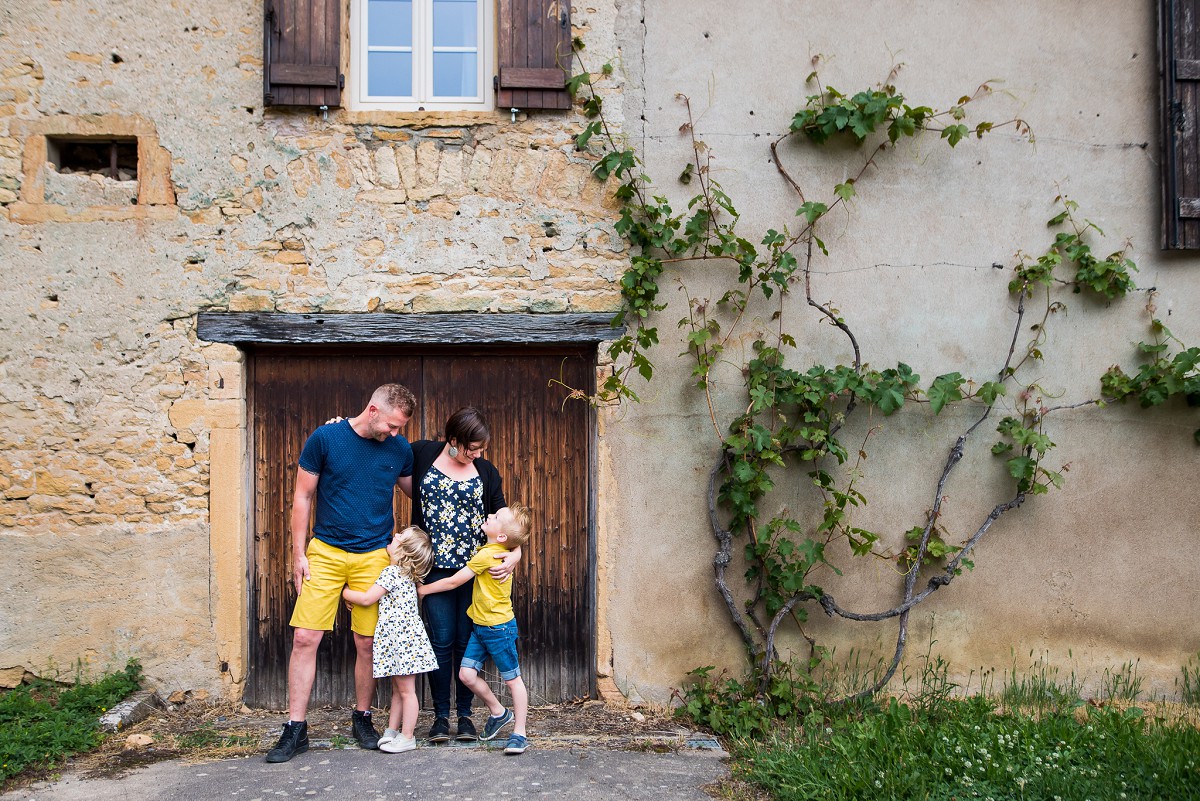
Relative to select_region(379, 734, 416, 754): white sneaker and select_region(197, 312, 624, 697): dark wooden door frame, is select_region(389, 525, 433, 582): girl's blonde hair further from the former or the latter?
select_region(197, 312, 624, 697): dark wooden door frame

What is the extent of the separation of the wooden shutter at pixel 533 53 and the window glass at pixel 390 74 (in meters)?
0.53

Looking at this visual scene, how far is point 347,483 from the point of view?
4.00m

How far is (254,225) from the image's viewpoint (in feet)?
15.4

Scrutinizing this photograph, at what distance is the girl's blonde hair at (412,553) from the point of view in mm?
4039

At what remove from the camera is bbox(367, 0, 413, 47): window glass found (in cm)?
488

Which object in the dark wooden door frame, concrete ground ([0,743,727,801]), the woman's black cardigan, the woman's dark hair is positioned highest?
the dark wooden door frame

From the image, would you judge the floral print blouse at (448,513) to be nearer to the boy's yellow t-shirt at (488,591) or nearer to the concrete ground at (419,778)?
the boy's yellow t-shirt at (488,591)

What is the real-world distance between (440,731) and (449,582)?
0.75 metres

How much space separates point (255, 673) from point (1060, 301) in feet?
16.1

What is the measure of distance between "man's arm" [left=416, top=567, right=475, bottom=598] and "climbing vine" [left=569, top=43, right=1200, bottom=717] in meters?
1.22

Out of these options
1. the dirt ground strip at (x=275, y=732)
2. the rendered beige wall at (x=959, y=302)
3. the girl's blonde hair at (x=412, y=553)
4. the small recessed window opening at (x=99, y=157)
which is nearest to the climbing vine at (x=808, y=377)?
the rendered beige wall at (x=959, y=302)

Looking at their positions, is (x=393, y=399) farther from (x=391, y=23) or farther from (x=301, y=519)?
(x=391, y=23)

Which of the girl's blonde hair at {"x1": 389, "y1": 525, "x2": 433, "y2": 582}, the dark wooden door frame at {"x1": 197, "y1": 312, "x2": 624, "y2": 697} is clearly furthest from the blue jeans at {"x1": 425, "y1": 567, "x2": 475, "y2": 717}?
the dark wooden door frame at {"x1": 197, "y1": 312, "x2": 624, "y2": 697}

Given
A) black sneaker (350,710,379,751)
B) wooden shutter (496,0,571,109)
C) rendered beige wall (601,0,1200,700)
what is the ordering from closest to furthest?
black sneaker (350,710,379,751) < wooden shutter (496,0,571,109) < rendered beige wall (601,0,1200,700)
